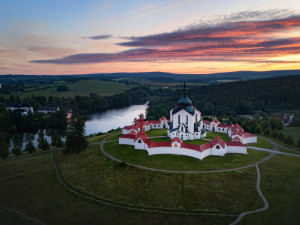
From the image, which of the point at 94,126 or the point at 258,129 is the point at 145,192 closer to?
the point at 258,129

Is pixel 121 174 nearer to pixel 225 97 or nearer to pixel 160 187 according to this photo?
pixel 160 187

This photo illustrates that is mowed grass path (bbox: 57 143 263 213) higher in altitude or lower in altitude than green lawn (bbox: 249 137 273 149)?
higher

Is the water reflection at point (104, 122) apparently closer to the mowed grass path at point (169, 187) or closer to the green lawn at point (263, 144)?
the mowed grass path at point (169, 187)

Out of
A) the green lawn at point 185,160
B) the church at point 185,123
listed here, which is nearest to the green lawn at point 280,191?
the green lawn at point 185,160

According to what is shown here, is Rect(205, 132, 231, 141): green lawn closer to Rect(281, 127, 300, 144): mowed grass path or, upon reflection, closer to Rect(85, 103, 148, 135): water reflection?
Rect(281, 127, 300, 144): mowed grass path

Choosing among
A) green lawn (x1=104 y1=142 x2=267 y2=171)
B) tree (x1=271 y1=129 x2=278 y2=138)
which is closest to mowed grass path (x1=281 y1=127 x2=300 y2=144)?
tree (x1=271 y1=129 x2=278 y2=138)

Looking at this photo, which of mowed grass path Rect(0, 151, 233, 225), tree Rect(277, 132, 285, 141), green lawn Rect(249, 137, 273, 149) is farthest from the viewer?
tree Rect(277, 132, 285, 141)

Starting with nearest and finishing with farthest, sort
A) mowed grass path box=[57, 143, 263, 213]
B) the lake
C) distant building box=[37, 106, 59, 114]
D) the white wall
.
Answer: mowed grass path box=[57, 143, 263, 213]
the white wall
the lake
distant building box=[37, 106, 59, 114]
